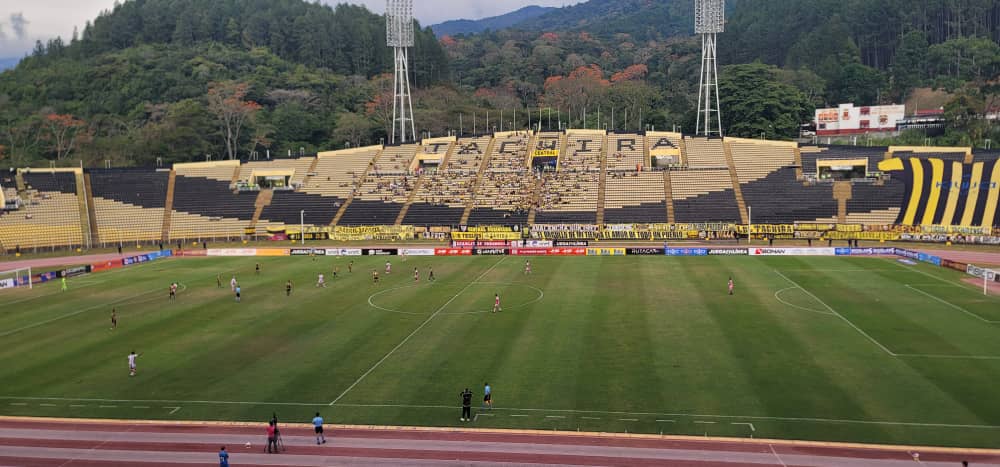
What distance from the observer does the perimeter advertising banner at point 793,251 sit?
220 ft

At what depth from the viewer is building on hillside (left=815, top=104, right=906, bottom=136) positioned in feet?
413

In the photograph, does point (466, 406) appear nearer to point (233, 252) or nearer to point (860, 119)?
point (233, 252)

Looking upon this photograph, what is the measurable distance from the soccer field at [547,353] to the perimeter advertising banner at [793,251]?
10943mm

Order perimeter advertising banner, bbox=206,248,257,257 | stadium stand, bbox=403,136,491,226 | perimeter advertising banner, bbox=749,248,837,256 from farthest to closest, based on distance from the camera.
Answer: stadium stand, bbox=403,136,491,226 → perimeter advertising banner, bbox=206,248,257,257 → perimeter advertising banner, bbox=749,248,837,256

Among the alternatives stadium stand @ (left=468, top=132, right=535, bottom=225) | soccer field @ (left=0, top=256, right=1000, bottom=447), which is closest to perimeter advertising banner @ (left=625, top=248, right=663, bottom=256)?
soccer field @ (left=0, top=256, right=1000, bottom=447)

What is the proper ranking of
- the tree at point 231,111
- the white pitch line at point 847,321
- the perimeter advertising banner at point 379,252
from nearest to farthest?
the white pitch line at point 847,321
the perimeter advertising banner at point 379,252
the tree at point 231,111

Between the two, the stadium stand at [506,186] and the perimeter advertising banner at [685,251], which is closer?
the perimeter advertising banner at [685,251]

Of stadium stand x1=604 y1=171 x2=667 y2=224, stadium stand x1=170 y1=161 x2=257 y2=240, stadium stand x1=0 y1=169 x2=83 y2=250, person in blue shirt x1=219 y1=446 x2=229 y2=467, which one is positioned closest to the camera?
person in blue shirt x1=219 y1=446 x2=229 y2=467

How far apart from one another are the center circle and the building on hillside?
98.8 metres

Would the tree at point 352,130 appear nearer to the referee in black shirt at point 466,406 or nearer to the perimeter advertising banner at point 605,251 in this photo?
the perimeter advertising banner at point 605,251

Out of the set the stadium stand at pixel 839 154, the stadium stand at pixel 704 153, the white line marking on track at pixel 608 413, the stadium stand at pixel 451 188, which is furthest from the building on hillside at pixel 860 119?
the white line marking on track at pixel 608 413

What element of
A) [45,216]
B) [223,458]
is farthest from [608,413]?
[45,216]

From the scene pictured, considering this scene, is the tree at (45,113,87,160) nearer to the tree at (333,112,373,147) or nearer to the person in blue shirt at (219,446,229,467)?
the tree at (333,112,373,147)

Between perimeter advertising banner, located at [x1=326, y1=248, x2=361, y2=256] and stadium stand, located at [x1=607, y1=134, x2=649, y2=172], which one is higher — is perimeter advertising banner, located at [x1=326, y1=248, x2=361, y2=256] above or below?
below
